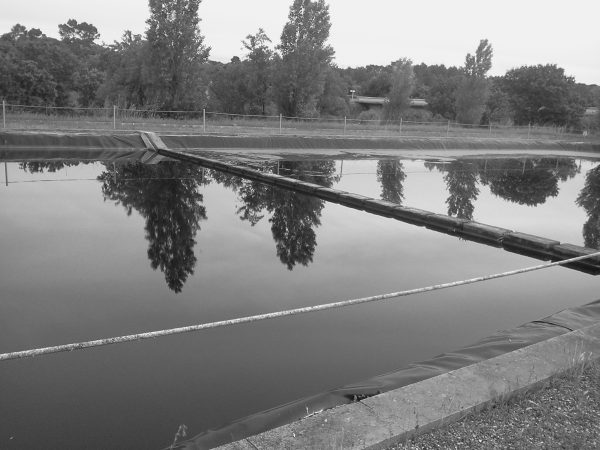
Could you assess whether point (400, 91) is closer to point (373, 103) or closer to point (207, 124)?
point (207, 124)

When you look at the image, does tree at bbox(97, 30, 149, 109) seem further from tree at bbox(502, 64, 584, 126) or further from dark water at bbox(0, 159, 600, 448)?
tree at bbox(502, 64, 584, 126)

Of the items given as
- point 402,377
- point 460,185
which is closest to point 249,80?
point 460,185

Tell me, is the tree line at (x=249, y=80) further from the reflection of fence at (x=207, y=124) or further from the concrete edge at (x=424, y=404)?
the concrete edge at (x=424, y=404)

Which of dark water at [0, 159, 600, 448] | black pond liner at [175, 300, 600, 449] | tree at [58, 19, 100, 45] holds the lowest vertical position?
dark water at [0, 159, 600, 448]

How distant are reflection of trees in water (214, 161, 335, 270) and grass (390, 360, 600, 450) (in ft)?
11.1

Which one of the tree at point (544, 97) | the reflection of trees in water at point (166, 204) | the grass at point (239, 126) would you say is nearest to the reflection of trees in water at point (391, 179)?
the reflection of trees in water at point (166, 204)

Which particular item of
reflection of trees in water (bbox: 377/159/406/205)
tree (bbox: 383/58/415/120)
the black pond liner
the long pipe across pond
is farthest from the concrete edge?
tree (bbox: 383/58/415/120)

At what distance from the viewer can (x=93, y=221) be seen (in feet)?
24.2

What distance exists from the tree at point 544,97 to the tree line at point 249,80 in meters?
0.08

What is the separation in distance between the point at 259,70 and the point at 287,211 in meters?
27.4

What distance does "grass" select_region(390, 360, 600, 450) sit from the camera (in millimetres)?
2258

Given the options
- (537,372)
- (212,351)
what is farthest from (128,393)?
(537,372)

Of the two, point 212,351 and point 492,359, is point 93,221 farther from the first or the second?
point 492,359

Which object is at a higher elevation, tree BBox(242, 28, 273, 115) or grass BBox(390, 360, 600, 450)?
tree BBox(242, 28, 273, 115)
